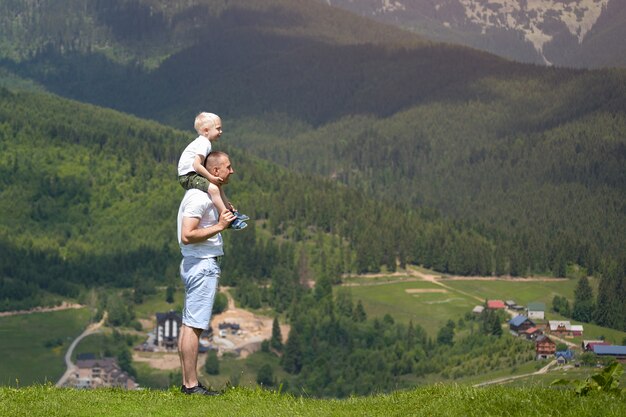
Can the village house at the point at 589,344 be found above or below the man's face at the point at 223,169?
below

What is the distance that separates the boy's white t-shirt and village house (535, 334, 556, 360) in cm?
15832

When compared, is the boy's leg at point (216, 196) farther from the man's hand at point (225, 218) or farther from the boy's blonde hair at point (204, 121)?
the boy's blonde hair at point (204, 121)

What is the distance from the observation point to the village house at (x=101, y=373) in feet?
542

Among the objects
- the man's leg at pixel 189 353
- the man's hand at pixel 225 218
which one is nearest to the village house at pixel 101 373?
the man's leg at pixel 189 353

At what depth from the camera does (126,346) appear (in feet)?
649

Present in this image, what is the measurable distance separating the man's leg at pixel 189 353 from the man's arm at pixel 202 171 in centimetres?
286

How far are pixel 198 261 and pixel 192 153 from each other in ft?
6.91

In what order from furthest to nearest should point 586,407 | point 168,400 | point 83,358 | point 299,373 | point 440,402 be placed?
point 299,373, point 83,358, point 168,400, point 440,402, point 586,407

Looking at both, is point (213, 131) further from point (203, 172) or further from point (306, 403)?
point (306, 403)

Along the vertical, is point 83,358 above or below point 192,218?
below

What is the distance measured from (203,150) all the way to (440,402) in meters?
6.80

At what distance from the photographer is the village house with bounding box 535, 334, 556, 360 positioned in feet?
602

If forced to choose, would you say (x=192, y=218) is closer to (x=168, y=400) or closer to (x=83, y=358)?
Result: (x=168, y=400)

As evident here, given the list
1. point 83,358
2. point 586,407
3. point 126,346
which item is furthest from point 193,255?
point 126,346
